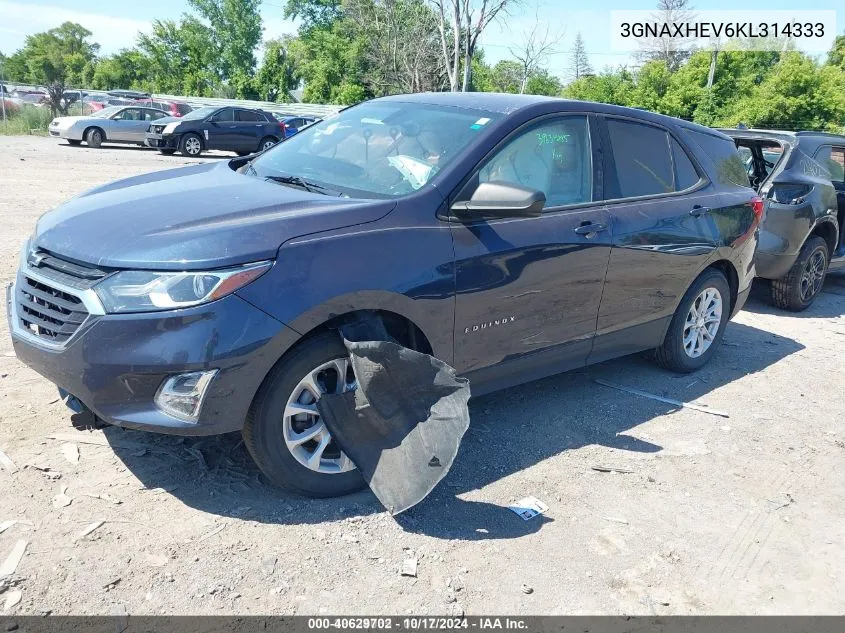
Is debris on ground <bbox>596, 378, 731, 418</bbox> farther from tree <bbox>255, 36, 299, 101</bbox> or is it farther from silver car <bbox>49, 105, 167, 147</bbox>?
tree <bbox>255, 36, 299, 101</bbox>

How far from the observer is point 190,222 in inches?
129

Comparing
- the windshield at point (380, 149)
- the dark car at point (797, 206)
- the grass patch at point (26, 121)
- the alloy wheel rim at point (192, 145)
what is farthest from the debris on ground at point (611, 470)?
the grass patch at point (26, 121)

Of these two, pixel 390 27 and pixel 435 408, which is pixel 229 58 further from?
pixel 435 408

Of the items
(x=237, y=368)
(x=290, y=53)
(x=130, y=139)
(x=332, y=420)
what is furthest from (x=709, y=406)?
(x=290, y=53)

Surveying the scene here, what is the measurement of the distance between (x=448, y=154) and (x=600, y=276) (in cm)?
121

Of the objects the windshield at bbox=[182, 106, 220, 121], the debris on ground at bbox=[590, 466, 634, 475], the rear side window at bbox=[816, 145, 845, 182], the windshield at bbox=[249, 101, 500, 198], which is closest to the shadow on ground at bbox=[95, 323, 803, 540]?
the debris on ground at bbox=[590, 466, 634, 475]

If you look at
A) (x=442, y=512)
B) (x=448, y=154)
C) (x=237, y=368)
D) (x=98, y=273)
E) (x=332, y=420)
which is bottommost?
(x=442, y=512)

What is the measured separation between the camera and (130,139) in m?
24.3

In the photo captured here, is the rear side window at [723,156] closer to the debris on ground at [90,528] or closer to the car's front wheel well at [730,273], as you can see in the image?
the car's front wheel well at [730,273]

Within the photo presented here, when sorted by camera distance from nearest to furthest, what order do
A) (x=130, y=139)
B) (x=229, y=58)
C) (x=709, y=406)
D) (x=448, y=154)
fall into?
(x=448, y=154) < (x=709, y=406) < (x=130, y=139) < (x=229, y=58)

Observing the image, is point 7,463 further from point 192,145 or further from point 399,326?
point 192,145

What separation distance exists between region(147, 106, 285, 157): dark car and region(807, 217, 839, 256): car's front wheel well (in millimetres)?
17899

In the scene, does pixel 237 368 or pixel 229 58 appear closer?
pixel 237 368

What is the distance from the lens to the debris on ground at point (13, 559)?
9.26 ft
